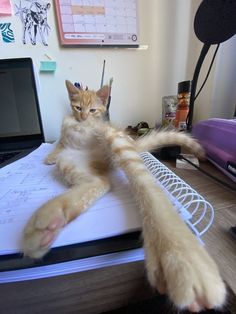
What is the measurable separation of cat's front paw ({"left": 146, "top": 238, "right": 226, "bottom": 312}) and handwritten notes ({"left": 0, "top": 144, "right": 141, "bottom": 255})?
2.4 inches

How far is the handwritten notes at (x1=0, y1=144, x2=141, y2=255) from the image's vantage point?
0.73 ft

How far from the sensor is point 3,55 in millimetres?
677

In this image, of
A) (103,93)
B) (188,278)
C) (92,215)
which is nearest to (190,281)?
(188,278)

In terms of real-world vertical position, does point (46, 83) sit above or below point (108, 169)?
above

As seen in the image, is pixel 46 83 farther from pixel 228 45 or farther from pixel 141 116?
pixel 228 45

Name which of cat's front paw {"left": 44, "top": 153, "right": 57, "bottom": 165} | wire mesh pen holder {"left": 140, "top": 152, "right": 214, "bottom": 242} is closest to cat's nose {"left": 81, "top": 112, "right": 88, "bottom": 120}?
cat's front paw {"left": 44, "top": 153, "right": 57, "bottom": 165}

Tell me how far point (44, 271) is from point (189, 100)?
608 millimetres

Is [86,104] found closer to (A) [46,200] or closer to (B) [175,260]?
(A) [46,200]

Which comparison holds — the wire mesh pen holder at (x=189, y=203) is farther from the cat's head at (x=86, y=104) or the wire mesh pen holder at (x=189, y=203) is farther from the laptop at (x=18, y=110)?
the laptop at (x=18, y=110)

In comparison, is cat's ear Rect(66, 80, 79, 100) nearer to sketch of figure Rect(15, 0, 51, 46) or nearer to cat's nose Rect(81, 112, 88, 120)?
cat's nose Rect(81, 112, 88, 120)

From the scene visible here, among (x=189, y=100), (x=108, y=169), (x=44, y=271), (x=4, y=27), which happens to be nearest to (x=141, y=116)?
(x=189, y=100)

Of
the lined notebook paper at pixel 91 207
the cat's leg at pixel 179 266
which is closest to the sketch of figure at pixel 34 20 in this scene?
the lined notebook paper at pixel 91 207

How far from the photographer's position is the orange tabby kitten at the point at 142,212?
0.52 ft

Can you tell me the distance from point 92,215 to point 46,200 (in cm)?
10
